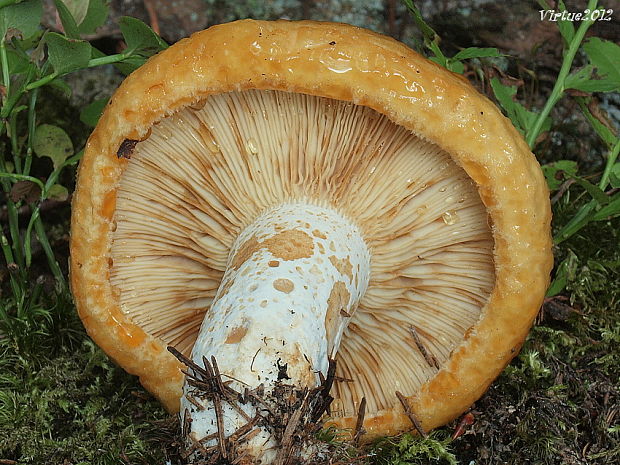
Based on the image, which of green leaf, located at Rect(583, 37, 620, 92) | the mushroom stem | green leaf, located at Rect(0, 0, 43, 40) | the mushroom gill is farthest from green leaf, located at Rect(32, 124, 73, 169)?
green leaf, located at Rect(583, 37, 620, 92)

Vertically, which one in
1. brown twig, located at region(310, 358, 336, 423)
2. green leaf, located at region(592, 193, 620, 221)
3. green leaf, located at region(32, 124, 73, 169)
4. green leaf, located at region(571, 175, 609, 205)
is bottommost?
green leaf, located at region(32, 124, 73, 169)

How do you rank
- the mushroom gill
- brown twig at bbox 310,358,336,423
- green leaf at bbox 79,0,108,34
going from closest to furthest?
brown twig at bbox 310,358,336,423
the mushroom gill
green leaf at bbox 79,0,108,34

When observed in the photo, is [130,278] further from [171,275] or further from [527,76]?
[527,76]

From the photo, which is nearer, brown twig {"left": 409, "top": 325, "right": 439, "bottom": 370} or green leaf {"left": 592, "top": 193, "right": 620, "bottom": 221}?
brown twig {"left": 409, "top": 325, "right": 439, "bottom": 370}

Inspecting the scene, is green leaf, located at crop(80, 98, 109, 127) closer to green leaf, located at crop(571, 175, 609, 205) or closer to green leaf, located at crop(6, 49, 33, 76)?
green leaf, located at crop(6, 49, 33, 76)

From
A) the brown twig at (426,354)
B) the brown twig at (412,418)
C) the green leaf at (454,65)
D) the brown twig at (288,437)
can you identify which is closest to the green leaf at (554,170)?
the green leaf at (454,65)

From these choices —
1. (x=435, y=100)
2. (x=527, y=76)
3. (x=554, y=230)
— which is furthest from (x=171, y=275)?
(x=527, y=76)
